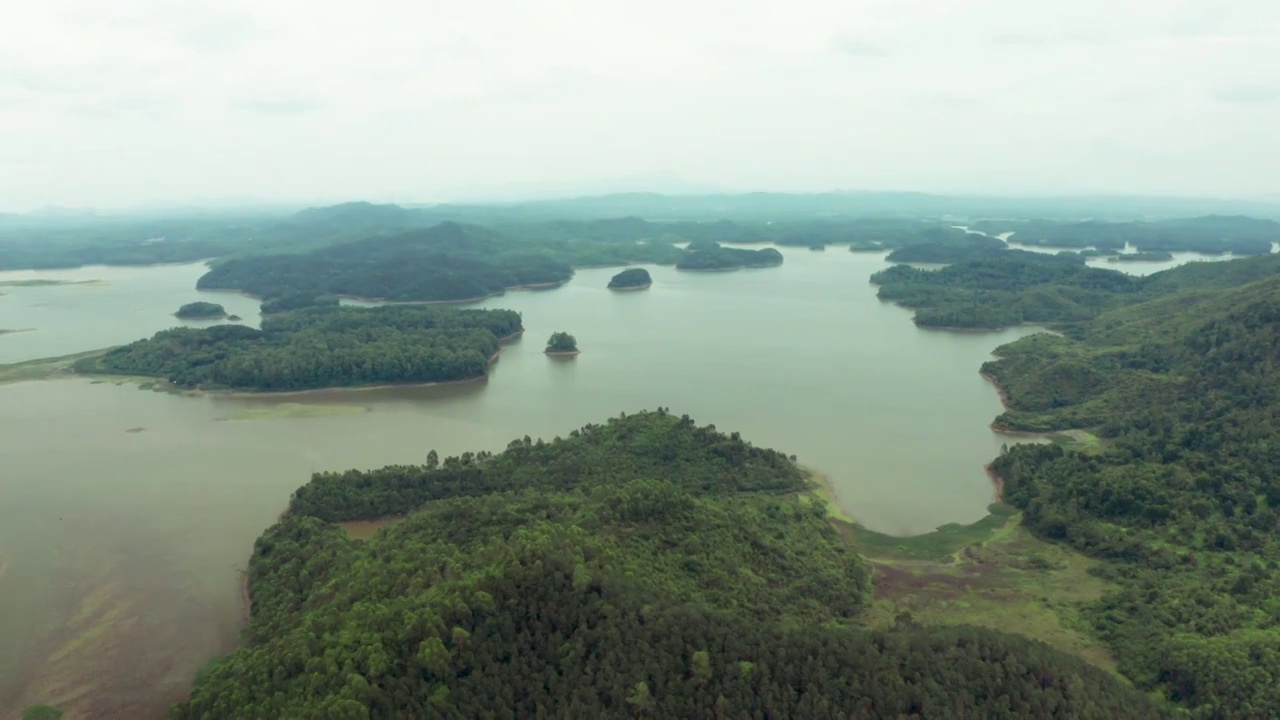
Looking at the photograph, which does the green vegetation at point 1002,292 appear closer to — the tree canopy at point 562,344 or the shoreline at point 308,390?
the tree canopy at point 562,344

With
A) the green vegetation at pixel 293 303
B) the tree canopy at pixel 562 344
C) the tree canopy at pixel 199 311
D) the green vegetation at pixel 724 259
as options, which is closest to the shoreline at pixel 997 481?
the tree canopy at pixel 562 344

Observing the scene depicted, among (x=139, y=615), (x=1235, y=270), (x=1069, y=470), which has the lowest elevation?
(x=139, y=615)

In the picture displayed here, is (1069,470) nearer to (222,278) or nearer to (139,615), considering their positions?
(139,615)

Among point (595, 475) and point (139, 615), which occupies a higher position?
point (595, 475)

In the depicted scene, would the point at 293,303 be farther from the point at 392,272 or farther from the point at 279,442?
the point at 279,442

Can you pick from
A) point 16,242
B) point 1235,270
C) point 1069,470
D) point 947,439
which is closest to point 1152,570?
point 1069,470

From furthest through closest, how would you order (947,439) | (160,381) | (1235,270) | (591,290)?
1. (591,290)
2. (1235,270)
3. (160,381)
4. (947,439)
